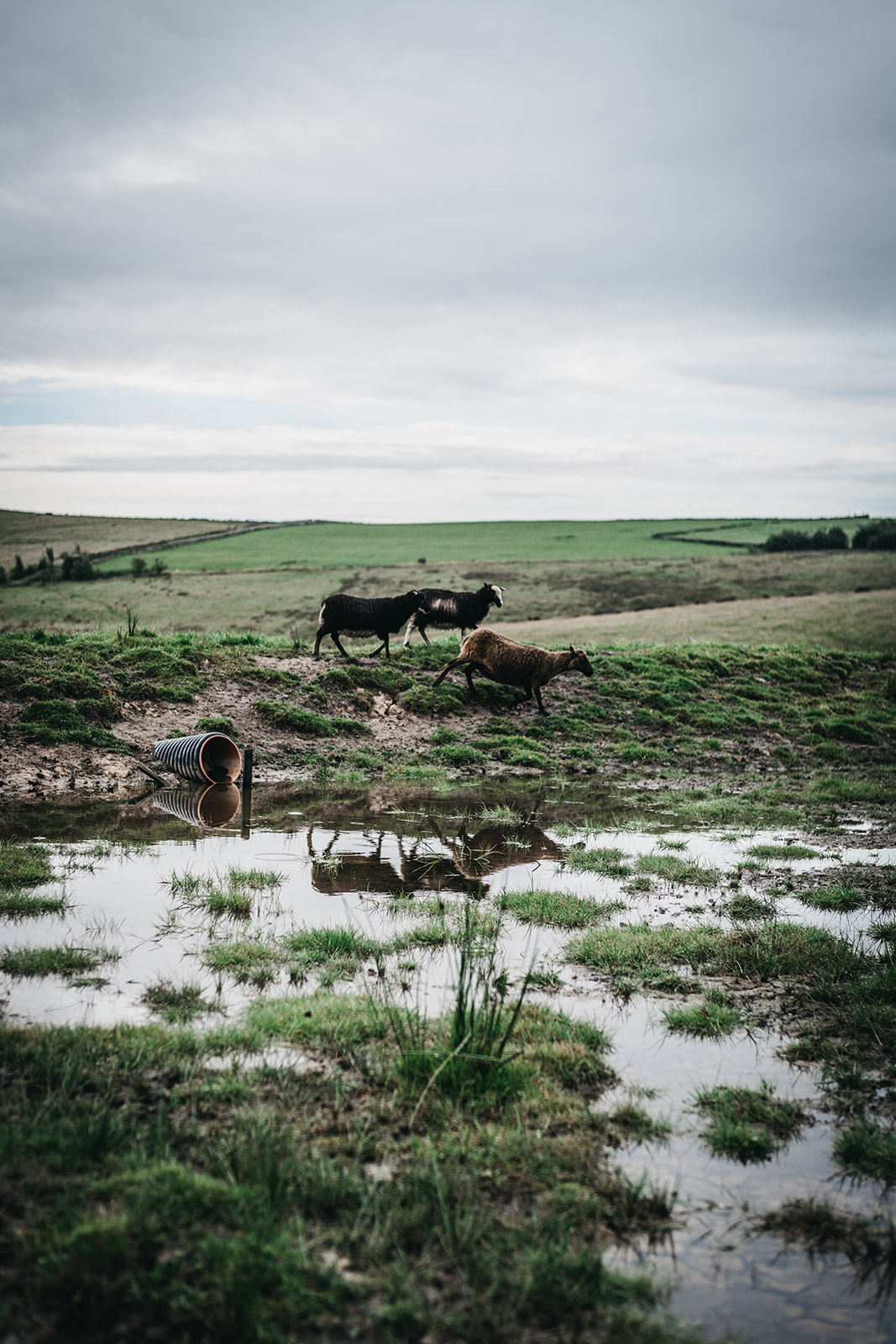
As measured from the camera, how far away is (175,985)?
20.0 ft

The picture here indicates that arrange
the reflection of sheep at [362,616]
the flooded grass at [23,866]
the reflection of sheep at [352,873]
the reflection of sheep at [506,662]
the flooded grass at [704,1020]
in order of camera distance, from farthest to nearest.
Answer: the reflection of sheep at [362,616]
the reflection of sheep at [506,662]
the reflection of sheep at [352,873]
the flooded grass at [23,866]
the flooded grass at [704,1020]

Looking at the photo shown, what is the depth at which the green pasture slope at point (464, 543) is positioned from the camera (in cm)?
6844

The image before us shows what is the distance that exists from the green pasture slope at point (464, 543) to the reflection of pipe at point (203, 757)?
48.1 m

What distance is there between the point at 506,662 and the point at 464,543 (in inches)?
2542

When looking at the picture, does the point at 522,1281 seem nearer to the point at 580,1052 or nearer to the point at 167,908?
the point at 580,1052

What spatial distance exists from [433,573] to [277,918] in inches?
2029

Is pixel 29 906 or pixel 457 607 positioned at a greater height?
pixel 457 607

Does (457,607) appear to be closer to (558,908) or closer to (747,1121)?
(558,908)

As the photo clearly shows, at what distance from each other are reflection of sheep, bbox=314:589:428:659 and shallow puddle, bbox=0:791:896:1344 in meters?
8.16

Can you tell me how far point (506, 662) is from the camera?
63.8 ft

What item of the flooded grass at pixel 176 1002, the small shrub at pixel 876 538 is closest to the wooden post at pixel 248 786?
the flooded grass at pixel 176 1002

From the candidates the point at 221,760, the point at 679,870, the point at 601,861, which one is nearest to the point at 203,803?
the point at 221,760

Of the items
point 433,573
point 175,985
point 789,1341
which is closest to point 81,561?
point 433,573

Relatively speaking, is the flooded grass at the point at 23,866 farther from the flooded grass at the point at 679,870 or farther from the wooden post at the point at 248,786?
the flooded grass at the point at 679,870
